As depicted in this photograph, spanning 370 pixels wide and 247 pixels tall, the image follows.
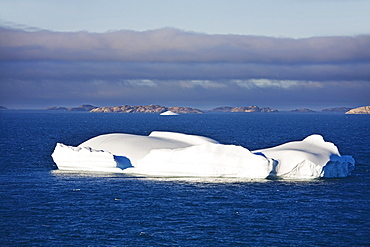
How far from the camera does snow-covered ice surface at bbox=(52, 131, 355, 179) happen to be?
4684 centimetres

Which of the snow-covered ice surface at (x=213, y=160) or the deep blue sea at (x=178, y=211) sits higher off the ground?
the snow-covered ice surface at (x=213, y=160)

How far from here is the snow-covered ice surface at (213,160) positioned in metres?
46.8

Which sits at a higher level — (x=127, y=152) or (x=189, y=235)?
(x=127, y=152)

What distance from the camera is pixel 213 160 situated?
47.5 metres

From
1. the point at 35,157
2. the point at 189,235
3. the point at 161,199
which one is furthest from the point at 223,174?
the point at 35,157

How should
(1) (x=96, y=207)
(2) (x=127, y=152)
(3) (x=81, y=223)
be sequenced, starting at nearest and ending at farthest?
1. (3) (x=81, y=223)
2. (1) (x=96, y=207)
3. (2) (x=127, y=152)

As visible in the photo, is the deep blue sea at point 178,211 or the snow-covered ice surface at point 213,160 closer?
the deep blue sea at point 178,211

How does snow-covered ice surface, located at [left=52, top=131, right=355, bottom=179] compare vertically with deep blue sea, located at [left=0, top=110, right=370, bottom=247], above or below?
above

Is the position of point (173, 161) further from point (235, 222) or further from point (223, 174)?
point (235, 222)

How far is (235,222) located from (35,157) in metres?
40.5

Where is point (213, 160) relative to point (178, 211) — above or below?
above

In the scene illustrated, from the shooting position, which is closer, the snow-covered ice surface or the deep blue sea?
the deep blue sea

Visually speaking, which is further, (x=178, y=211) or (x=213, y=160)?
(x=213, y=160)

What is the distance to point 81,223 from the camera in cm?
3241
